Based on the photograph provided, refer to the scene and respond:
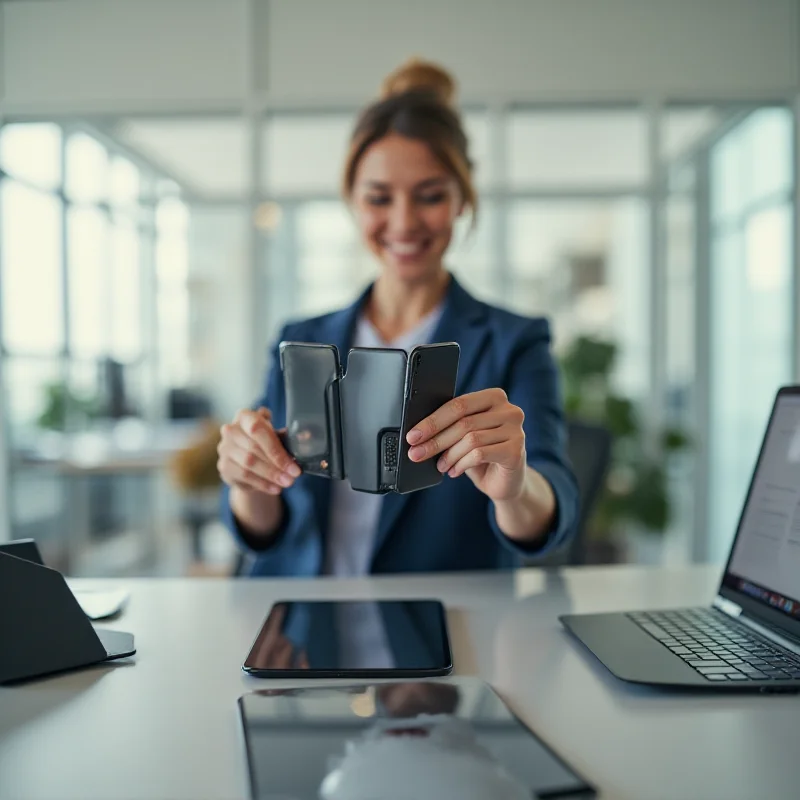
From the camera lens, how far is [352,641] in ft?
2.98

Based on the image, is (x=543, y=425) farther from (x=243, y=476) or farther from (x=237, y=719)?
(x=237, y=719)

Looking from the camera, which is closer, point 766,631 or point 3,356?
point 766,631

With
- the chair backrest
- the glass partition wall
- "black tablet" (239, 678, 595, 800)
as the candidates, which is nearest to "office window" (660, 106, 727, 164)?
the glass partition wall

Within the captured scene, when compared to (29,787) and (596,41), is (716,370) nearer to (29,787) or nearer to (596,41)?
(596,41)

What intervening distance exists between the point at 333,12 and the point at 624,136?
1727 millimetres

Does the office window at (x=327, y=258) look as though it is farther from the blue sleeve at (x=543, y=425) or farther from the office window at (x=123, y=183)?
the blue sleeve at (x=543, y=425)

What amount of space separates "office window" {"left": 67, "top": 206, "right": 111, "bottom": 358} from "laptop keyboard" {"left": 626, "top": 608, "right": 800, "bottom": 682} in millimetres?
4592

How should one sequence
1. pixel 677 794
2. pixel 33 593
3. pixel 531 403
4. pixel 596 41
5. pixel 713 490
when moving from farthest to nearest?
pixel 713 490
pixel 596 41
pixel 531 403
pixel 33 593
pixel 677 794

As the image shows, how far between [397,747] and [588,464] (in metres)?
1.35

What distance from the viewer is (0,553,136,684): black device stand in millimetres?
805

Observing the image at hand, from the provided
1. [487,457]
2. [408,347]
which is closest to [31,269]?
[408,347]

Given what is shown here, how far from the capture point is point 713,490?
14.9 feet

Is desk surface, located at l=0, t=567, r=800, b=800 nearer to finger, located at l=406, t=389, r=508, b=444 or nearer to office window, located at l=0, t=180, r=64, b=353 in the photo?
finger, located at l=406, t=389, r=508, b=444

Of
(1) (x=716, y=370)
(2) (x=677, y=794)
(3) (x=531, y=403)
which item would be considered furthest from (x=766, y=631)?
(1) (x=716, y=370)
